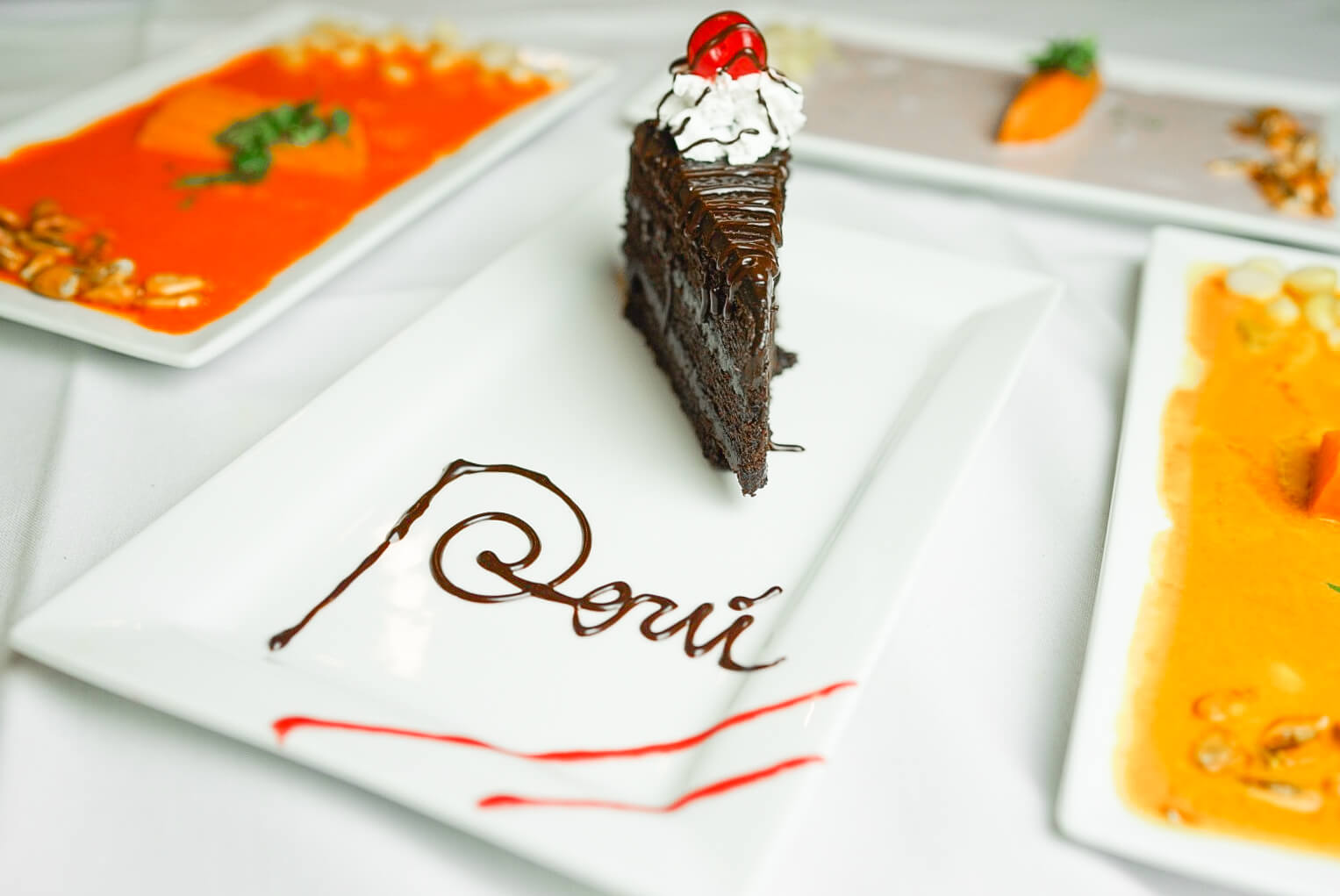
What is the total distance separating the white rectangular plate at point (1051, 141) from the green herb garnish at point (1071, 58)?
0.17m

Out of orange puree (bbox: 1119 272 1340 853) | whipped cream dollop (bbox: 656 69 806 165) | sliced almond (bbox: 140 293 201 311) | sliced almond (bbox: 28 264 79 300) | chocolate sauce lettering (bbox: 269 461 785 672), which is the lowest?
chocolate sauce lettering (bbox: 269 461 785 672)

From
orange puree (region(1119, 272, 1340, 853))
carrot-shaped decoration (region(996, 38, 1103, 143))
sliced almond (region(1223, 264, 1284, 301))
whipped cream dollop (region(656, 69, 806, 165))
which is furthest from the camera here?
carrot-shaped decoration (region(996, 38, 1103, 143))

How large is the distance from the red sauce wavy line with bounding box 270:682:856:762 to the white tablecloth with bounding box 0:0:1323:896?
0.12 metres

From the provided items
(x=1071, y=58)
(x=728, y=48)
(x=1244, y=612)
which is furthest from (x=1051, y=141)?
(x=1244, y=612)

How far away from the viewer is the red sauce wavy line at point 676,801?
4.54 ft

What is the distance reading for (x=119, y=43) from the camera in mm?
3986

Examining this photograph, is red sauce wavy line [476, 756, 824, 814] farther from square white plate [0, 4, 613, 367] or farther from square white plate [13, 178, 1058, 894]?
square white plate [0, 4, 613, 367]

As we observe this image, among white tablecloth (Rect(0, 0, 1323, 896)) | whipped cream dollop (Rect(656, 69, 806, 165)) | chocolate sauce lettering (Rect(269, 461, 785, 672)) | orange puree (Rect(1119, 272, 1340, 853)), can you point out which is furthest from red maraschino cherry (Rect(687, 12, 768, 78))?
orange puree (Rect(1119, 272, 1340, 853))

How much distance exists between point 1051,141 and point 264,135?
2.52 meters

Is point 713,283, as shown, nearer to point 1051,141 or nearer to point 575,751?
point 575,751

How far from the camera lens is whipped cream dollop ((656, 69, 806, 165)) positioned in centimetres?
228

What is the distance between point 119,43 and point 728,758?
12.8 ft

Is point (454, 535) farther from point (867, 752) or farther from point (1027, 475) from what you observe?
point (1027, 475)

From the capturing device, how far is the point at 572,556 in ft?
6.45
